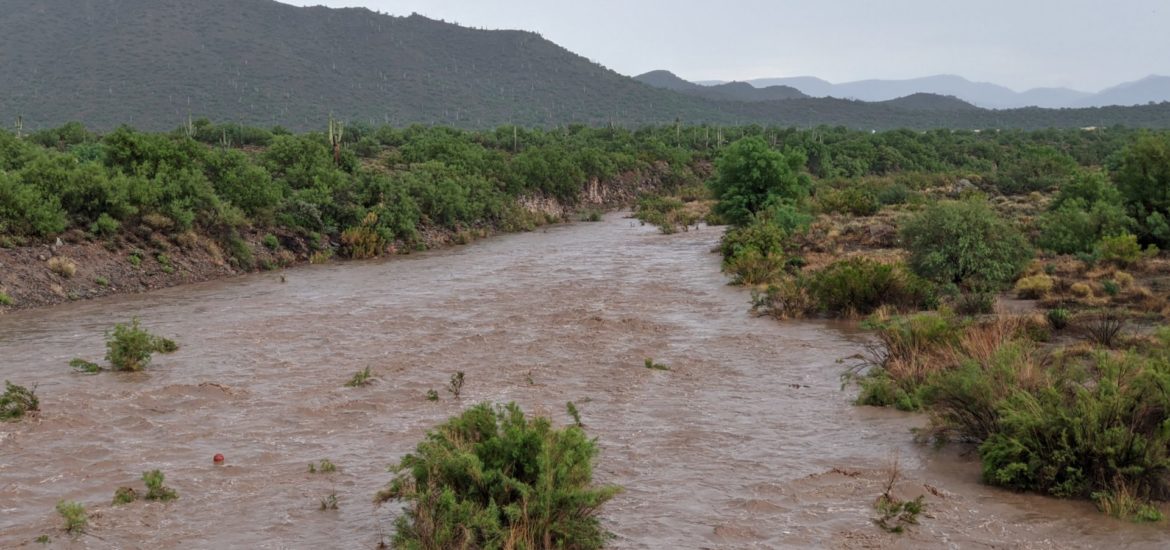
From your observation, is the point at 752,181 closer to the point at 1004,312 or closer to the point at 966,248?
the point at 966,248

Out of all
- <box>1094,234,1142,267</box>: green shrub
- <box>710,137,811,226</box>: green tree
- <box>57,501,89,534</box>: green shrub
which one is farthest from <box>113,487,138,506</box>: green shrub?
<box>710,137,811,226</box>: green tree

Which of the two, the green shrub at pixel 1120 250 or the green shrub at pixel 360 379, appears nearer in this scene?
the green shrub at pixel 360 379

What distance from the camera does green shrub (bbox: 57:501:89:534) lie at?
8.25 m

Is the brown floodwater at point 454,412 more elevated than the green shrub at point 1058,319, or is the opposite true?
the green shrub at point 1058,319

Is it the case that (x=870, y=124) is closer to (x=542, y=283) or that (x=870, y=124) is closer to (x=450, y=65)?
(x=450, y=65)

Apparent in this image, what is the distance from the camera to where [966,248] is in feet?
69.4

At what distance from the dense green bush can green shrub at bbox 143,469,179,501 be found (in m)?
17.1

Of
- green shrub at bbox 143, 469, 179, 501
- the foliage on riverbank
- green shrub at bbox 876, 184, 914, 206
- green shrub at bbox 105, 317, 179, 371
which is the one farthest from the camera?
green shrub at bbox 876, 184, 914, 206

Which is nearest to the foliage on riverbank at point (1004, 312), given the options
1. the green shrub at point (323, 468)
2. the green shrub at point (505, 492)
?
the green shrub at point (505, 492)

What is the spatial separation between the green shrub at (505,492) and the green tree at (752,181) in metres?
29.5

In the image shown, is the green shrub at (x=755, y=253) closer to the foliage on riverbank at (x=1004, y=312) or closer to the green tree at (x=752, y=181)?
the foliage on riverbank at (x=1004, y=312)

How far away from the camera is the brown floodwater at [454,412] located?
852cm

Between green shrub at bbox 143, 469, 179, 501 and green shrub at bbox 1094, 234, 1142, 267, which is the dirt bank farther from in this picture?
green shrub at bbox 1094, 234, 1142, 267

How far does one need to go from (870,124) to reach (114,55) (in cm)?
10416
